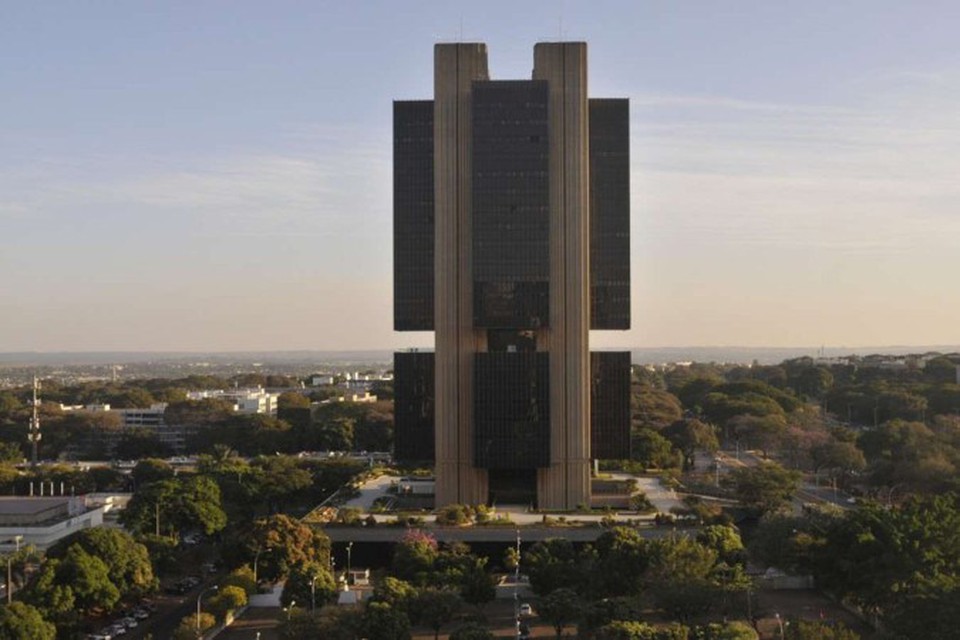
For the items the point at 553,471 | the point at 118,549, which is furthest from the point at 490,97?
the point at 118,549

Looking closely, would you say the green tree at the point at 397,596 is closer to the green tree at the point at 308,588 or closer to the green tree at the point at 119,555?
the green tree at the point at 308,588

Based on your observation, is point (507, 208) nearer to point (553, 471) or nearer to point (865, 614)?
point (553, 471)

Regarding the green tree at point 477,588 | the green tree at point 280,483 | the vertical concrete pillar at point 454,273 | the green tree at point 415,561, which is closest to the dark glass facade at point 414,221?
the vertical concrete pillar at point 454,273

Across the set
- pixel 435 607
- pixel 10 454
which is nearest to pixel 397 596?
pixel 435 607

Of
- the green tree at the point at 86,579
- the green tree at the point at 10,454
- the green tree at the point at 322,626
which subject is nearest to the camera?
the green tree at the point at 322,626

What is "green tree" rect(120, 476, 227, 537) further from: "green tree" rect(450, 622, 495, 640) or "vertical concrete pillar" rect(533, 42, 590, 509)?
"green tree" rect(450, 622, 495, 640)
